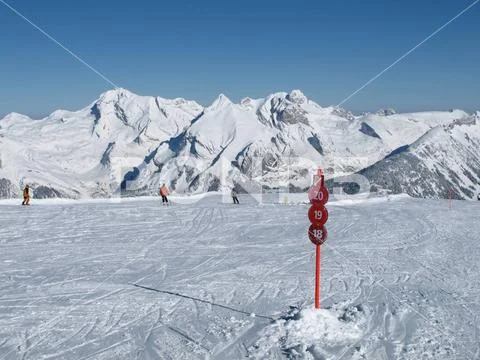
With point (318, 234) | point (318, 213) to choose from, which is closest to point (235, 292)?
point (318, 234)

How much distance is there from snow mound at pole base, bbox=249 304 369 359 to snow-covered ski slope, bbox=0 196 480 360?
0.03 metres

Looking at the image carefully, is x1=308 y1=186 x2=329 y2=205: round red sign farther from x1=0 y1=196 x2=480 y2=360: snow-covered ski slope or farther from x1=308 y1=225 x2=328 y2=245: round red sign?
x1=0 y1=196 x2=480 y2=360: snow-covered ski slope

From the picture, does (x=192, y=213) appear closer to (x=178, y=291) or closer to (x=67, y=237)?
(x=67, y=237)

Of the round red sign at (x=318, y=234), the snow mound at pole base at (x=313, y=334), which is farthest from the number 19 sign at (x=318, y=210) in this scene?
the snow mound at pole base at (x=313, y=334)

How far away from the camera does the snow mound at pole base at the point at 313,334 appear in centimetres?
832

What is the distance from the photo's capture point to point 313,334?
29.0ft

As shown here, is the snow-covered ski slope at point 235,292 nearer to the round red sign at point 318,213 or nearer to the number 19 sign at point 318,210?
the number 19 sign at point 318,210

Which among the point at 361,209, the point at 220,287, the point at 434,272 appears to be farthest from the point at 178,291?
the point at 361,209

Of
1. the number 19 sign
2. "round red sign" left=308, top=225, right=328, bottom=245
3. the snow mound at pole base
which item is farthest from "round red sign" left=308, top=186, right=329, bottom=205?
the snow mound at pole base

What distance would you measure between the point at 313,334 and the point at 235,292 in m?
3.38

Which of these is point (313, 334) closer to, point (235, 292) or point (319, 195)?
point (319, 195)

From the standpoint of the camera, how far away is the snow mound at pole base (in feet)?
27.3

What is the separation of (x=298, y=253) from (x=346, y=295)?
525cm

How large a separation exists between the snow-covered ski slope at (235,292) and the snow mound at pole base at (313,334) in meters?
0.03
